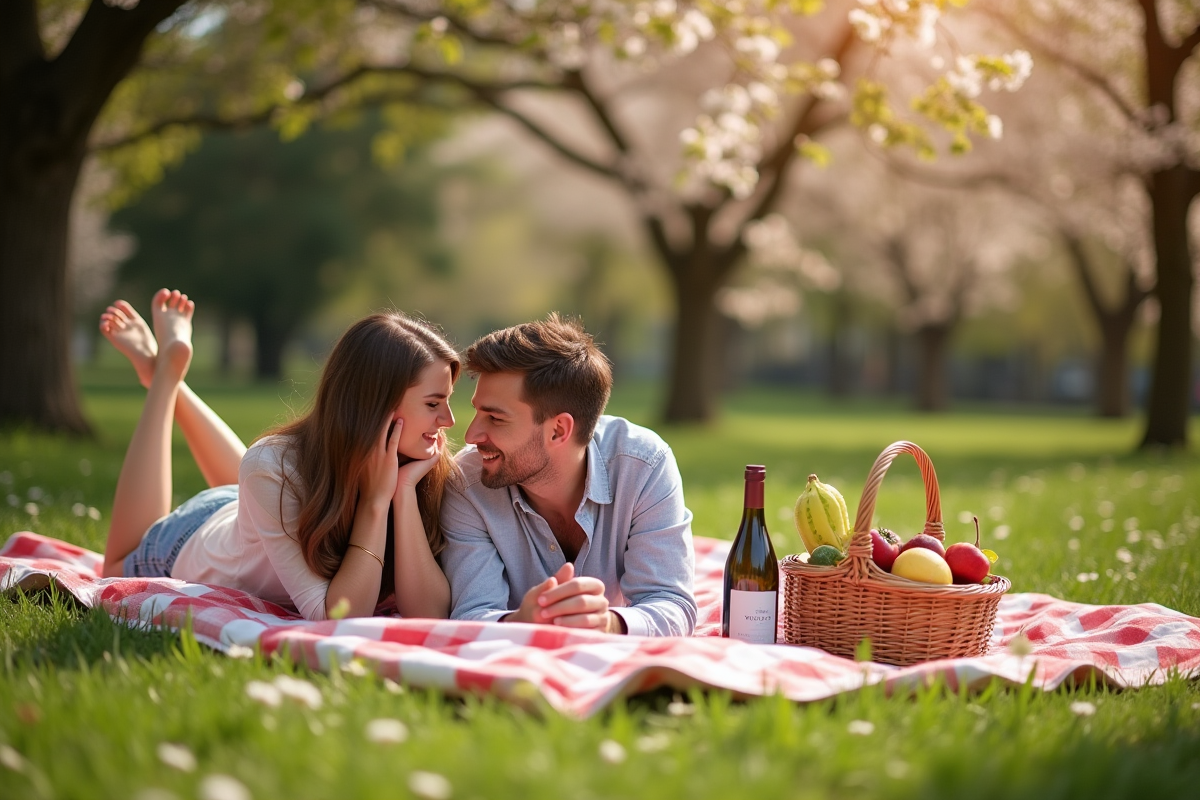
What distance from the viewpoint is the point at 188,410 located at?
5078 millimetres

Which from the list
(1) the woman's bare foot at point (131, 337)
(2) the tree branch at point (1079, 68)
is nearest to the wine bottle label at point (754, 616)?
(1) the woman's bare foot at point (131, 337)

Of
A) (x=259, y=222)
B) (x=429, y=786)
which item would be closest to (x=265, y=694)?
(x=429, y=786)

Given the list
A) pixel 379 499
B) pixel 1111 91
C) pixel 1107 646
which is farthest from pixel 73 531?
pixel 1111 91

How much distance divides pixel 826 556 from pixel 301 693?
1.86m

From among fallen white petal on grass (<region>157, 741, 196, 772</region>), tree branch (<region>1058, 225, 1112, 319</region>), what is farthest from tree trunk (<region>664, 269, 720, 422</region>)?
fallen white petal on grass (<region>157, 741, 196, 772</region>)

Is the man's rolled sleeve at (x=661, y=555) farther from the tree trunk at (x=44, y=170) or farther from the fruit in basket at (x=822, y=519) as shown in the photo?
the tree trunk at (x=44, y=170)

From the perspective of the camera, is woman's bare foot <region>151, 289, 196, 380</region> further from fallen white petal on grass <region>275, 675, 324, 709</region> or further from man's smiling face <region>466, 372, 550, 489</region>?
fallen white petal on grass <region>275, 675, 324, 709</region>

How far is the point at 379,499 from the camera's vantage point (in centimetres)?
376

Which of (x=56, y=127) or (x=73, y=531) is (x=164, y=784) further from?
(x=56, y=127)

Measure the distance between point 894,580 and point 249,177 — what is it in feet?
98.3

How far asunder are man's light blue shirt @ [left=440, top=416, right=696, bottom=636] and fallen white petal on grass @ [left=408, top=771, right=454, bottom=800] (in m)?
1.67

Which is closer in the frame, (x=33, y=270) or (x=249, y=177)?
(x=33, y=270)

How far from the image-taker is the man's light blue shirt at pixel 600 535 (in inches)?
152

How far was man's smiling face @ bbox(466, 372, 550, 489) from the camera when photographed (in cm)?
375
